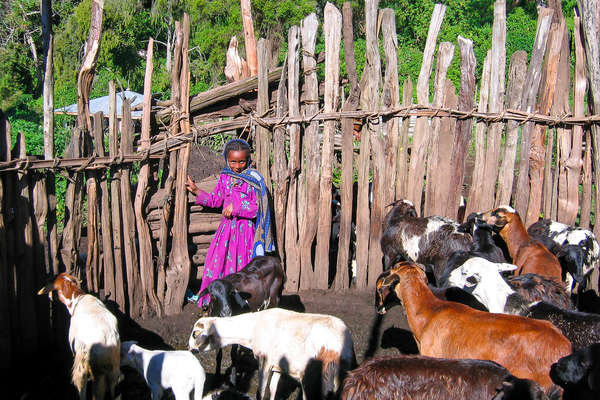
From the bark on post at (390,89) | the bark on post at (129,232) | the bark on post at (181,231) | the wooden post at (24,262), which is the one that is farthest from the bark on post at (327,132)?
the wooden post at (24,262)

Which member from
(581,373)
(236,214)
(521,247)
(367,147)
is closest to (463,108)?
(367,147)

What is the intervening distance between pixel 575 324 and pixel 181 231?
435 centimetres

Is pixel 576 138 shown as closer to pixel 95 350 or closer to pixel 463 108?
pixel 463 108

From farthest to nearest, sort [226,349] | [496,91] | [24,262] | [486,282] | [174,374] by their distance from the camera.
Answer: [496,91]
[226,349]
[24,262]
[486,282]
[174,374]

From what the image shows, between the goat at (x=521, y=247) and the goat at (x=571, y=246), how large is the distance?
0.68 feet

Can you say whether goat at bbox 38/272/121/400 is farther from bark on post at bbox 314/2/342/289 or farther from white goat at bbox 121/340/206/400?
bark on post at bbox 314/2/342/289

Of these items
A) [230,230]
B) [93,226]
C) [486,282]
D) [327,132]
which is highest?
[327,132]

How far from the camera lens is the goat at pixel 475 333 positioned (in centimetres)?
430

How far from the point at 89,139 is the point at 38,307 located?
1850mm

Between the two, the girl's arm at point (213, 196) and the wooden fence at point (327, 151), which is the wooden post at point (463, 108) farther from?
the girl's arm at point (213, 196)

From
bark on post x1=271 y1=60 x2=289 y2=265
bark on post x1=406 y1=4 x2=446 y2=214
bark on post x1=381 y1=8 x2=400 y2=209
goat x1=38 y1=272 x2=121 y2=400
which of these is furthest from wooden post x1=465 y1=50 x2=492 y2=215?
goat x1=38 y1=272 x2=121 y2=400

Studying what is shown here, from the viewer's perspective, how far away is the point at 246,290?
5.92 meters

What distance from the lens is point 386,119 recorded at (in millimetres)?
7539

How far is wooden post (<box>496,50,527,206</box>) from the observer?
7750mm
